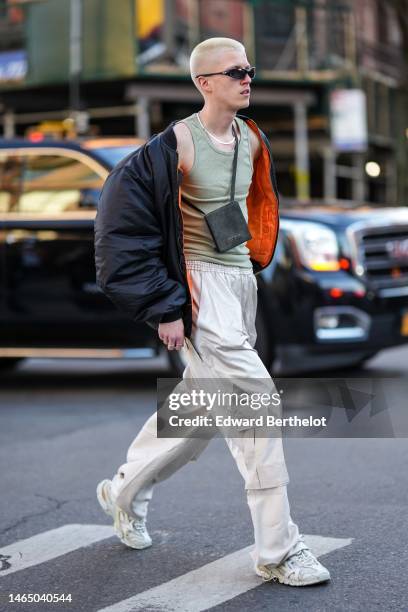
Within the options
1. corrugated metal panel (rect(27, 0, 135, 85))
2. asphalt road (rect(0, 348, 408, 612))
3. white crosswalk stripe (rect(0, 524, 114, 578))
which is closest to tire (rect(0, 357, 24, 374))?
asphalt road (rect(0, 348, 408, 612))

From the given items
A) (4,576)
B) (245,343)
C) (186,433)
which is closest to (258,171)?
(245,343)

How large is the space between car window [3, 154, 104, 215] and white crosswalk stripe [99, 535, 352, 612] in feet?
15.5

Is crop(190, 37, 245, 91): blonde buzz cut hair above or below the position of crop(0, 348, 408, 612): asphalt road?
above

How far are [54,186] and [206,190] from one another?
16.1 ft

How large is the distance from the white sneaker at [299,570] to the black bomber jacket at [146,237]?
2.95ft

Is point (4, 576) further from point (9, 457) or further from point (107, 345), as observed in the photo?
point (107, 345)

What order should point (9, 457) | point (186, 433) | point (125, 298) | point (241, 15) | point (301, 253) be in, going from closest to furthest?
point (125, 298)
point (186, 433)
point (9, 457)
point (301, 253)
point (241, 15)

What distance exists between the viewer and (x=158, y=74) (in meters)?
23.0

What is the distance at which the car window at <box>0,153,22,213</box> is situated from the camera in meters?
8.99

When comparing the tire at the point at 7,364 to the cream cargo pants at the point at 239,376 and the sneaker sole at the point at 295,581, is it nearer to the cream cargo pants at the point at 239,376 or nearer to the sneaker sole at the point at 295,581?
the cream cargo pants at the point at 239,376

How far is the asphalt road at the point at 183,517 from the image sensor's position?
3986mm

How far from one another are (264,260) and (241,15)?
20882 mm

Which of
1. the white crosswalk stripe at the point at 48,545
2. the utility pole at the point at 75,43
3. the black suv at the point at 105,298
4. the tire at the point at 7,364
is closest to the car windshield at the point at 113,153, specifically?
the black suv at the point at 105,298

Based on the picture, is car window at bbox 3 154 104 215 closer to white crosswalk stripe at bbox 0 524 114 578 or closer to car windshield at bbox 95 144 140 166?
car windshield at bbox 95 144 140 166
